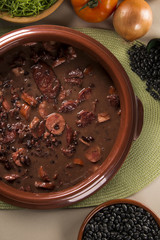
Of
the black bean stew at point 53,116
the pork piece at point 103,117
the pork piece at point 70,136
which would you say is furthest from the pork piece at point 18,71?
the pork piece at point 103,117

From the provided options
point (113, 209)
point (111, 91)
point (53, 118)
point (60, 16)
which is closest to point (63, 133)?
point (53, 118)

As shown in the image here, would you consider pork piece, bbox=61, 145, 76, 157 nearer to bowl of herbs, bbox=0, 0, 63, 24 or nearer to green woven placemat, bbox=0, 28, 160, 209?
green woven placemat, bbox=0, 28, 160, 209

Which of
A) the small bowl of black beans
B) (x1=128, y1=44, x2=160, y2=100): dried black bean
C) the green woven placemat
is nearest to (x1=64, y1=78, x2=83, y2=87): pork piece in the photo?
(x1=128, y1=44, x2=160, y2=100): dried black bean

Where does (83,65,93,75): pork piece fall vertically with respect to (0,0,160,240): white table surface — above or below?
above

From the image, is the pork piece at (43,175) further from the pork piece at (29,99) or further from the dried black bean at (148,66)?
the dried black bean at (148,66)

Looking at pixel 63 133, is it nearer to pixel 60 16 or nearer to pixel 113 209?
pixel 113 209
